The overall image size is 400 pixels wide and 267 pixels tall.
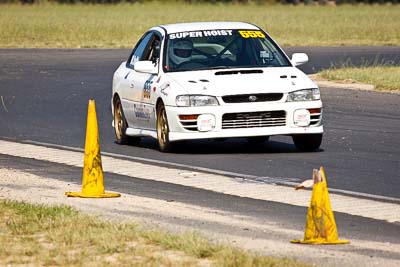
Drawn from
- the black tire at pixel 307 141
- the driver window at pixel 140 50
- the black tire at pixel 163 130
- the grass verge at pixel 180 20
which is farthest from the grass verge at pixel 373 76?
the grass verge at pixel 180 20

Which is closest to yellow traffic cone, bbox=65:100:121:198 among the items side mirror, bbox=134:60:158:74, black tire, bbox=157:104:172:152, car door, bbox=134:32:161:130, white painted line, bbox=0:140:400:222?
white painted line, bbox=0:140:400:222

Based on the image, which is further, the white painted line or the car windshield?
the car windshield

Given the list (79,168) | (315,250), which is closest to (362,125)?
(79,168)

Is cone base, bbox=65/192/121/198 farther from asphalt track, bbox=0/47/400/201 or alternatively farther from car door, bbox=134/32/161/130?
car door, bbox=134/32/161/130

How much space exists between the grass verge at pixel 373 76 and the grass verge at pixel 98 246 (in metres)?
16.1

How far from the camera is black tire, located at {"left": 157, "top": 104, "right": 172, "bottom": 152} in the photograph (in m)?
16.8

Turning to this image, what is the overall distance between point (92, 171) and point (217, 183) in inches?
68.1

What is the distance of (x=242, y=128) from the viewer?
16.4 metres

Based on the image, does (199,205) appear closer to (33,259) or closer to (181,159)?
(33,259)

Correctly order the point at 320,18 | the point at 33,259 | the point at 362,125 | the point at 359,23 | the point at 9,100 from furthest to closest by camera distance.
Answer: the point at 320,18 < the point at 359,23 < the point at 9,100 < the point at 362,125 < the point at 33,259

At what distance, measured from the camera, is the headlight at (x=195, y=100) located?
646 inches

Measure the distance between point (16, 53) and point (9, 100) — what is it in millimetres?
15576

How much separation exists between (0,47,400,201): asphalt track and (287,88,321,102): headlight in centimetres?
65

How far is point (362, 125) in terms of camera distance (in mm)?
20281
